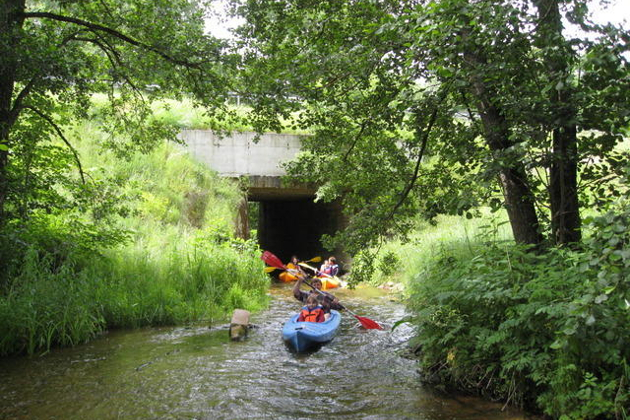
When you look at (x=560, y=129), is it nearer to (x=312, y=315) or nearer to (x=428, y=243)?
(x=312, y=315)

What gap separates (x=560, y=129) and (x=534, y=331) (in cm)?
176

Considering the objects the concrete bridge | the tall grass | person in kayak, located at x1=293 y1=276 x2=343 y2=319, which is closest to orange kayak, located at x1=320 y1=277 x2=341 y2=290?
the tall grass

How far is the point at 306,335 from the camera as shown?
7.08 m

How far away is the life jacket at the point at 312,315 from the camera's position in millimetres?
7925

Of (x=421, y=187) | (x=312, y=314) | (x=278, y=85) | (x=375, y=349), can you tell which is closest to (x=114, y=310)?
(x=312, y=314)

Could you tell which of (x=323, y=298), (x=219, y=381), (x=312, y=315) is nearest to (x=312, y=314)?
(x=312, y=315)

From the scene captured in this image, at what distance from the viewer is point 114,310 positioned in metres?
7.91

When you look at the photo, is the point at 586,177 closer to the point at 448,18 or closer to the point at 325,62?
the point at 448,18

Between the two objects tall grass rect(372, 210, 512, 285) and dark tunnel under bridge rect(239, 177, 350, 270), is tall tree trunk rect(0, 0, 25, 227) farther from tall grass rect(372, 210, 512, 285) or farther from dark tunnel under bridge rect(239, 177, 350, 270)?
dark tunnel under bridge rect(239, 177, 350, 270)

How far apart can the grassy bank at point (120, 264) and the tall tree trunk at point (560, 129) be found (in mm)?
6274

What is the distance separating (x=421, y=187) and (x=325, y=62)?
2.06 m

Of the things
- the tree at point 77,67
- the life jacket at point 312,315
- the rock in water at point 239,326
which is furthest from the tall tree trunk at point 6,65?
the life jacket at point 312,315

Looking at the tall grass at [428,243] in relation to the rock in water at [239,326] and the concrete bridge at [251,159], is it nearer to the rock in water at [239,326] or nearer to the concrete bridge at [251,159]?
the concrete bridge at [251,159]

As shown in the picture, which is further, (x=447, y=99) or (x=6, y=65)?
(x=6, y=65)
